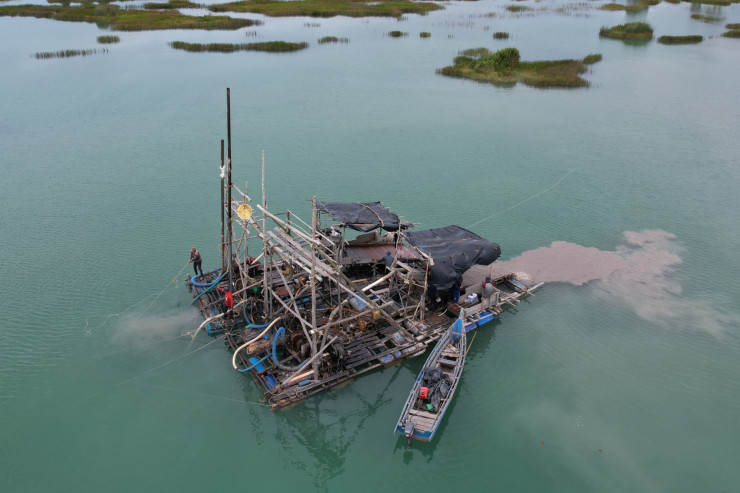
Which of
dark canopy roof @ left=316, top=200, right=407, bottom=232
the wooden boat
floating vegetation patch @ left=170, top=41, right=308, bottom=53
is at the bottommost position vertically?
the wooden boat

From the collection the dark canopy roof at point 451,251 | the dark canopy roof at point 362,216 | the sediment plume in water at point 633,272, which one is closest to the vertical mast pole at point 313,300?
the dark canopy roof at point 362,216

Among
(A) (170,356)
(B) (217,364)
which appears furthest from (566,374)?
(A) (170,356)

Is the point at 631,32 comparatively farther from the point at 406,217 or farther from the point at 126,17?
the point at 126,17

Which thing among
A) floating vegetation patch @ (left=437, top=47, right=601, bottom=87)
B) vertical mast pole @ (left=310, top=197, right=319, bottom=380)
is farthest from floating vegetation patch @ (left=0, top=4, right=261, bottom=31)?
vertical mast pole @ (left=310, top=197, right=319, bottom=380)

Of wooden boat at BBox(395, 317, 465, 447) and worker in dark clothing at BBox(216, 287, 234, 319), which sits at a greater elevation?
worker in dark clothing at BBox(216, 287, 234, 319)

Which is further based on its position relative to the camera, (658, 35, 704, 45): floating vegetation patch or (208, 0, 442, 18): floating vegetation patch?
(208, 0, 442, 18): floating vegetation patch

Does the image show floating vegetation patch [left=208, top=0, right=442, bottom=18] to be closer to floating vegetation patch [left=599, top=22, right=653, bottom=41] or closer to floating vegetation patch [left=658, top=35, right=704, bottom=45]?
floating vegetation patch [left=599, top=22, right=653, bottom=41]

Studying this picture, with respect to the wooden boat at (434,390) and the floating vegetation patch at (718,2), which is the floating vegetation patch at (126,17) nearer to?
the wooden boat at (434,390)

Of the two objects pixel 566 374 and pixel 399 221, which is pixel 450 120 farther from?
pixel 566 374

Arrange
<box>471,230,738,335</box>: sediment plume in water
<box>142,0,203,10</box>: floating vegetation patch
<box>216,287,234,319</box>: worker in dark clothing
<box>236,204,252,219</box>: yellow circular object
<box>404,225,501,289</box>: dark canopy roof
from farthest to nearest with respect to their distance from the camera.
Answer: <box>142,0,203,10</box>: floating vegetation patch, <box>471,230,738,335</box>: sediment plume in water, <box>404,225,501,289</box>: dark canopy roof, <box>216,287,234,319</box>: worker in dark clothing, <box>236,204,252,219</box>: yellow circular object
